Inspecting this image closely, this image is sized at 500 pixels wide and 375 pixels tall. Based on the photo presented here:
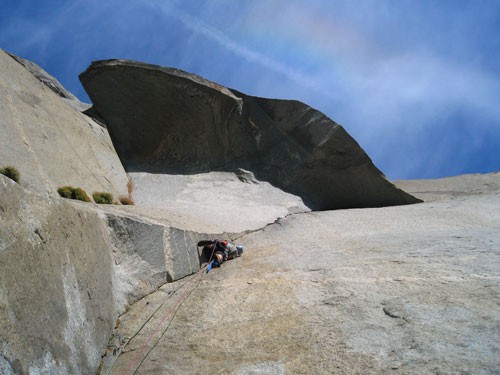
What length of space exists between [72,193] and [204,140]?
777 cm

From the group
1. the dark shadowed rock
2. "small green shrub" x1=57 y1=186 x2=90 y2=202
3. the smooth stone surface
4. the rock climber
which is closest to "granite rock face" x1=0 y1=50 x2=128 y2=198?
"small green shrub" x1=57 y1=186 x2=90 y2=202

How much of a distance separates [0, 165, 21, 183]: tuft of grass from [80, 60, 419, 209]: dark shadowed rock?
739 cm

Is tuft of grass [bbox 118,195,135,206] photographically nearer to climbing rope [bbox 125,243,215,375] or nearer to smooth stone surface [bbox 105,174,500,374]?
smooth stone surface [bbox 105,174,500,374]

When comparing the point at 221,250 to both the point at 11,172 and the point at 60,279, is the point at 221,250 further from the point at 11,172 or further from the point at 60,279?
the point at 11,172

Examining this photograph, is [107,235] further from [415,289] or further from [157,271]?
[415,289]

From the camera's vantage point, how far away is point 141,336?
4.18m

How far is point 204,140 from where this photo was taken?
16.8m

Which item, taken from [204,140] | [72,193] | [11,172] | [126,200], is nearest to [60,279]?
[11,172]

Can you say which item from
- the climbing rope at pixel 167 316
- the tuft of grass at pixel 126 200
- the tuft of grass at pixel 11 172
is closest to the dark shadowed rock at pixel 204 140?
the tuft of grass at pixel 126 200

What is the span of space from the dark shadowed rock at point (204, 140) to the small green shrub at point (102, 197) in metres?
4.56

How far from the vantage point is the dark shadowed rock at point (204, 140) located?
1617cm

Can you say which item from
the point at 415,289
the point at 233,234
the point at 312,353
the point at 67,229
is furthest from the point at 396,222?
the point at 67,229

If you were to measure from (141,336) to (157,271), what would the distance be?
1414mm

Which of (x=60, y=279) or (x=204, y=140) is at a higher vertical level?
(x=204, y=140)
